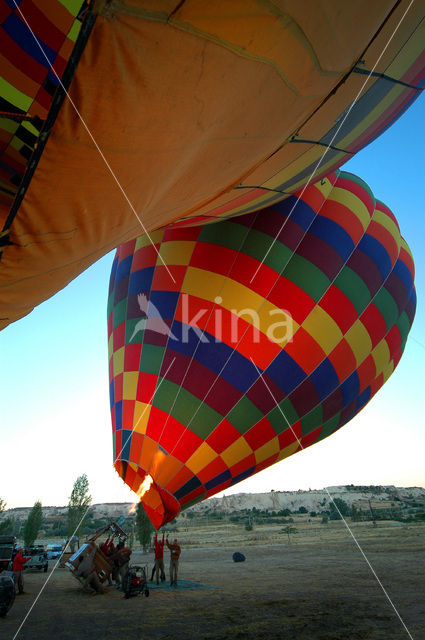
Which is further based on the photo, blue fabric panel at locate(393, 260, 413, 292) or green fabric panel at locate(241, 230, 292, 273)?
blue fabric panel at locate(393, 260, 413, 292)

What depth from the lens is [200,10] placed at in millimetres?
1435

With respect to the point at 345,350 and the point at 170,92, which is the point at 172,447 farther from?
the point at 170,92

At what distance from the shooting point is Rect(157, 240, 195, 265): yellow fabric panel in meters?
5.73

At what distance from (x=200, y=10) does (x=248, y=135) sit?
36.3 inches

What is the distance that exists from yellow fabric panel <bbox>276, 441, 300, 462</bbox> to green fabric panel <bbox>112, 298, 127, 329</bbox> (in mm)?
3617

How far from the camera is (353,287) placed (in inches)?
251

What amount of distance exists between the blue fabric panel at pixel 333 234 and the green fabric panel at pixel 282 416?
2612mm

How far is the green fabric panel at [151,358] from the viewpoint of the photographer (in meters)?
5.53

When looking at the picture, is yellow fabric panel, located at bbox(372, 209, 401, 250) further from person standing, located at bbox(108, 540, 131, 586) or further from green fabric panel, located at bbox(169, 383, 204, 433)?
person standing, located at bbox(108, 540, 131, 586)

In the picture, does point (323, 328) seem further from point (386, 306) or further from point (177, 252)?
point (177, 252)

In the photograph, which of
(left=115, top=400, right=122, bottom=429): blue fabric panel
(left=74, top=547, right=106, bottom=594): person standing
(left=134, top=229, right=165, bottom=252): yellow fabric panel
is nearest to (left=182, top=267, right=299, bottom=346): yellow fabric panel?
(left=134, top=229, right=165, bottom=252): yellow fabric panel

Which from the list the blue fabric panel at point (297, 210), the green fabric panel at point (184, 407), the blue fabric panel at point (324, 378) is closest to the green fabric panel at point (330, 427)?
the blue fabric panel at point (324, 378)

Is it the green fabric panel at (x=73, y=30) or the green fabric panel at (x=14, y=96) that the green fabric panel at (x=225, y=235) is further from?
the green fabric panel at (x=73, y=30)

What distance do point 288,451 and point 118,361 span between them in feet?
11.2
